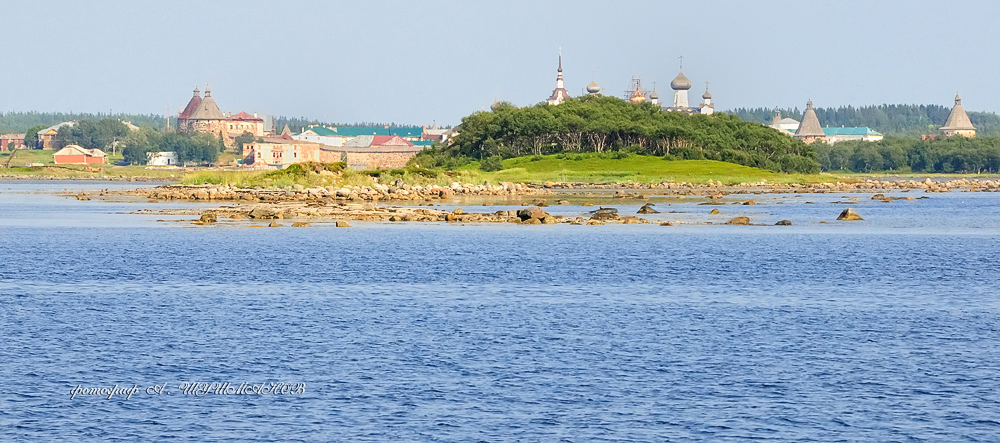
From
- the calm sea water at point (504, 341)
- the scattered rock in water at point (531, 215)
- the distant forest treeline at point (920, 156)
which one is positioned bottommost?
the calm sea water at point (504, 341)

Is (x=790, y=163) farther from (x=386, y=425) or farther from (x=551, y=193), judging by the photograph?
(x=386, y=425)

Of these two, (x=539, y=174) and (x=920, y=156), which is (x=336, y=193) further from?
(x=920, y=156)

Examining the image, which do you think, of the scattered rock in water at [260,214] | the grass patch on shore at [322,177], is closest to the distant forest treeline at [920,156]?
the grass patch on shore at [322,177]

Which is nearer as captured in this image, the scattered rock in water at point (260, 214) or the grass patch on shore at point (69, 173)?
the scattered rock in water at point (260, 214)

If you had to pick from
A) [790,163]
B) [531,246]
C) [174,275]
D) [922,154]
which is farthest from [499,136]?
[174,275]

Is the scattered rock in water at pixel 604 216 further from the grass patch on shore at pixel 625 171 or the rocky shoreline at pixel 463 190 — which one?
the grass patch on shore at pixel 625 171

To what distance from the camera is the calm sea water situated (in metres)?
16.5

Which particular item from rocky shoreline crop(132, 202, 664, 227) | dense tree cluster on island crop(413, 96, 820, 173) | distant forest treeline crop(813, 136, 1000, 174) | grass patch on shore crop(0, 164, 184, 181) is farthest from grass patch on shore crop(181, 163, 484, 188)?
distant forest treeline crop(813, 136, 1000, 174)

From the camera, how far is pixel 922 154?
188 m

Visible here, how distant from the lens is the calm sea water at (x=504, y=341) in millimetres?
16500

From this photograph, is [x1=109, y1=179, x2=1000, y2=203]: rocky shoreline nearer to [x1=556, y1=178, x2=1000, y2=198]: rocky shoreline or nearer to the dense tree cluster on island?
[x1=556, y1=178, x2=1000, y2=198]: rocky shoreline

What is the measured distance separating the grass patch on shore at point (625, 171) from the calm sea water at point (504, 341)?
240 feet

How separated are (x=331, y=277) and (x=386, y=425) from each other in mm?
18353

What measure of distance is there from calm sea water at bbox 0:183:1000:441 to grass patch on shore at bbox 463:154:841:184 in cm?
7304
